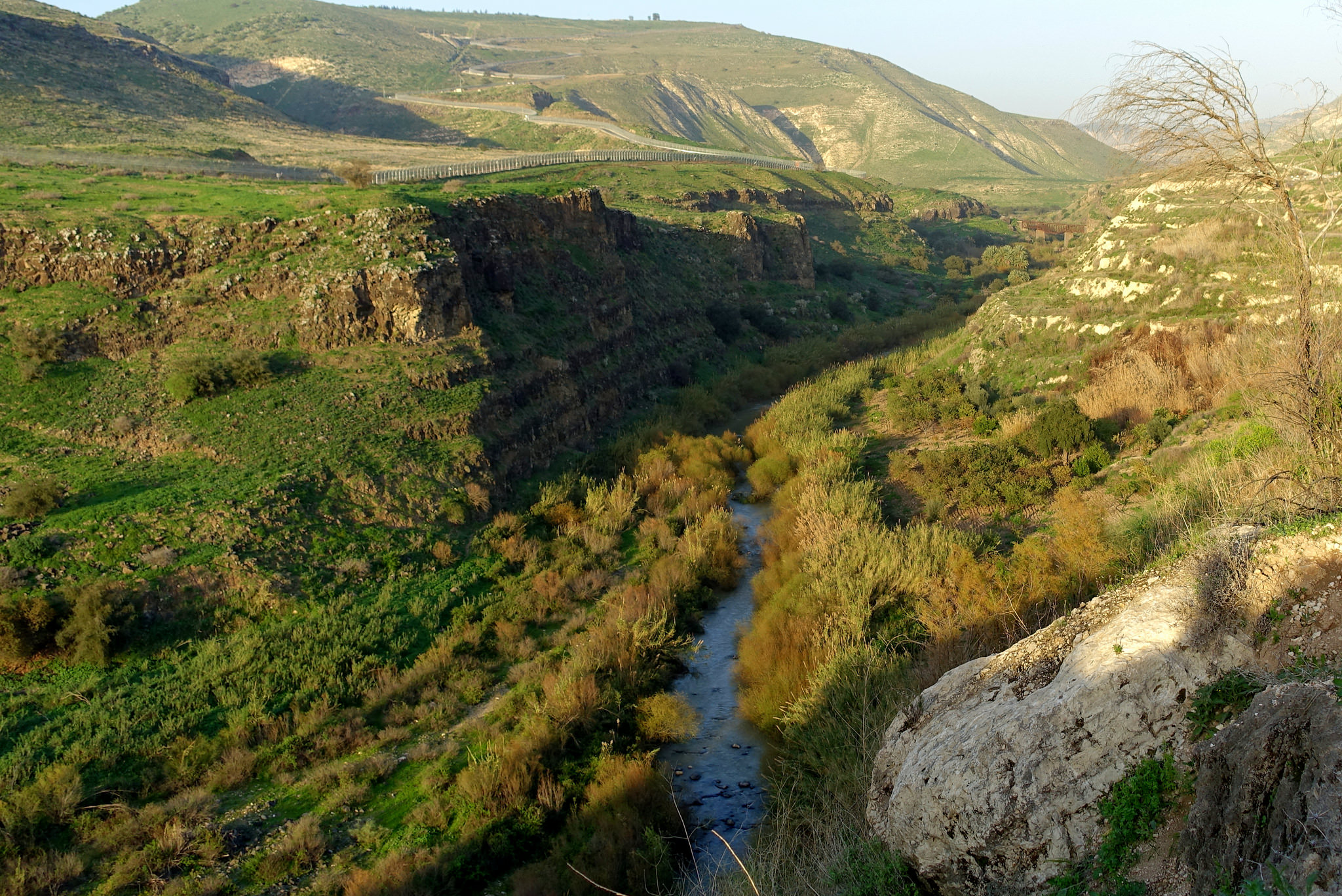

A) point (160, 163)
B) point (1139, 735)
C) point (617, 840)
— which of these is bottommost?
point (617, 840)

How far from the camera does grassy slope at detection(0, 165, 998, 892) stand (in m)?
11.3

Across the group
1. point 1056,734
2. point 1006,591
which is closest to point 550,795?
point 1006,591

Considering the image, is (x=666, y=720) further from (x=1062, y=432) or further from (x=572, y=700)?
(x=1062, y=432)

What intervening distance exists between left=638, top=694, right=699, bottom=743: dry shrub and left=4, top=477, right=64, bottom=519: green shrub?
1255cm

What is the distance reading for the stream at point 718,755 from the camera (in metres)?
11.2

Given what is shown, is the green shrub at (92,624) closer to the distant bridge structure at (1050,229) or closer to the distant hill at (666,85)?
the distant bridge structure at (1050,229)

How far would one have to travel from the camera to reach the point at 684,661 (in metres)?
15.8

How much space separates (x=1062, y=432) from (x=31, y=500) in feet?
72.0

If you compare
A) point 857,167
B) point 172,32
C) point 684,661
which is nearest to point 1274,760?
point 684,661

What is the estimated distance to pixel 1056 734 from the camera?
6234 mm

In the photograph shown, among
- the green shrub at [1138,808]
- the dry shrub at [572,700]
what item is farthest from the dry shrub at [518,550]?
the green shrub at [1138,808]

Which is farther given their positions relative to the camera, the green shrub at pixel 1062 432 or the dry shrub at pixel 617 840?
the green shrub at pixel 1062 432

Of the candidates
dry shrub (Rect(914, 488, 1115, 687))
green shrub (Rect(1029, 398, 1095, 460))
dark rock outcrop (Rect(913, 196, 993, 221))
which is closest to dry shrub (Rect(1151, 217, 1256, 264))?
green shrub (Rect(1029, 398, 1095, 460))

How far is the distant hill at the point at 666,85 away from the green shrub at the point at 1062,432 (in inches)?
3931
